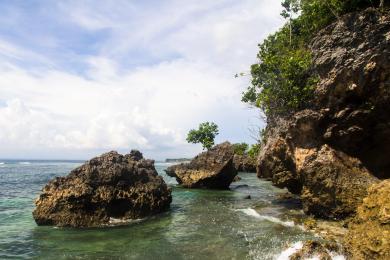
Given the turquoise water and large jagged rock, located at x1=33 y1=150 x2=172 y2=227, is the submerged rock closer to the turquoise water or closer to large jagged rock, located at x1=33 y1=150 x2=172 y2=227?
the turquoise water

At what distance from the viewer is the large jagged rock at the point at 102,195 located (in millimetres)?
19297

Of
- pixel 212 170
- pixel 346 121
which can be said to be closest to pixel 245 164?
pixel 212 170

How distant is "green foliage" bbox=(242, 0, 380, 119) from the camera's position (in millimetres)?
18000

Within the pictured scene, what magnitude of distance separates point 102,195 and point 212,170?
16.3 metres

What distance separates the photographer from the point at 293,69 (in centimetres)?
1917

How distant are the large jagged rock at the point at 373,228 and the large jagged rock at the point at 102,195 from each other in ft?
40.0

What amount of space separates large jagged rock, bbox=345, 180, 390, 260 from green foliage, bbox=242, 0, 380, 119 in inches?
295

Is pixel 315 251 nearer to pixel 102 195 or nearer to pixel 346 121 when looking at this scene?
pixel 346 121

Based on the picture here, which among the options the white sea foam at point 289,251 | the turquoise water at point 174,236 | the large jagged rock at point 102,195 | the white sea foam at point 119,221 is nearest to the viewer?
the white sea foam at point 289,251

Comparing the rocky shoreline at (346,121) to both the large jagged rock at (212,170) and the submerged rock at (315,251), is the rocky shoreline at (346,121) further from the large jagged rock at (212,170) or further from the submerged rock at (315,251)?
the large jagged rock at (212,170)

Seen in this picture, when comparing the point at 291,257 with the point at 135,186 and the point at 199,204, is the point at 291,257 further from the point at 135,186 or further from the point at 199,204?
the point at 199,204

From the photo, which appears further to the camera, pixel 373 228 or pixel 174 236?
pixel 174 236

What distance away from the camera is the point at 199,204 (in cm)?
2544

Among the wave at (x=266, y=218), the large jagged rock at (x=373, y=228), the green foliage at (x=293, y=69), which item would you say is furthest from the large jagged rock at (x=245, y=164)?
the large jagged rock at (x=373, y=228)
